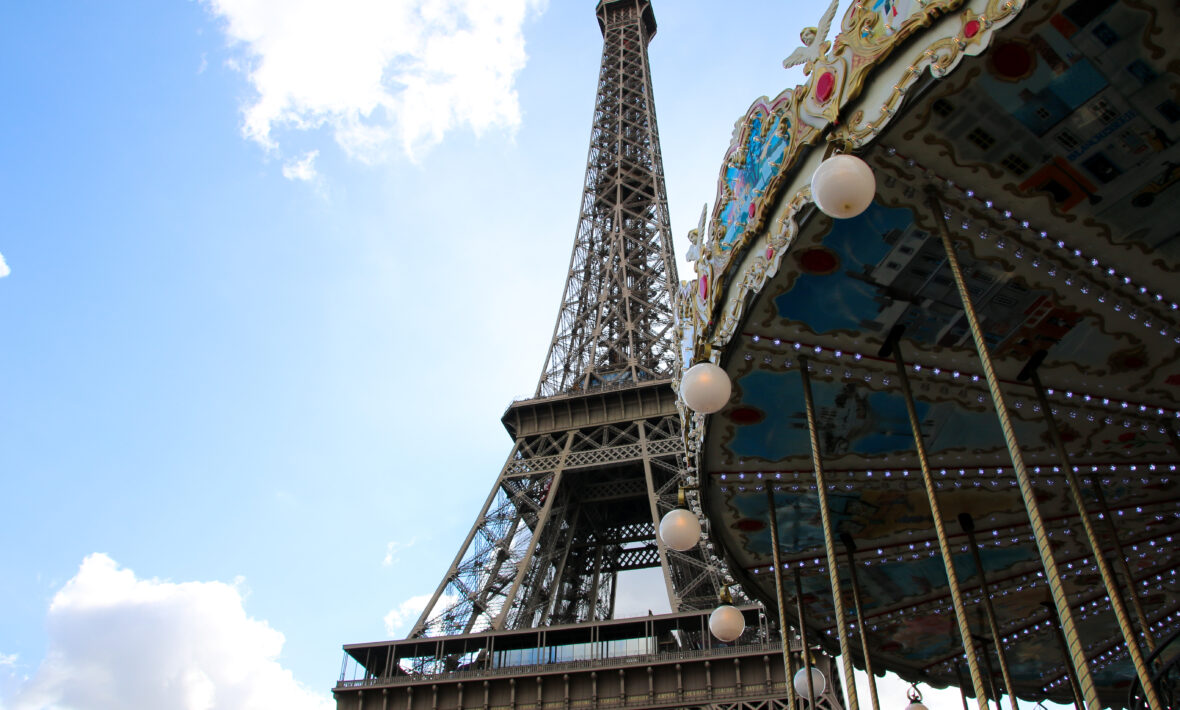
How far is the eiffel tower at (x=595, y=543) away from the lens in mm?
20062

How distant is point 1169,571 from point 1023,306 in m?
6.61

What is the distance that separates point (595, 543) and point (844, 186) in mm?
25734

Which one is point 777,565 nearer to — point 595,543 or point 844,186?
point 844,186

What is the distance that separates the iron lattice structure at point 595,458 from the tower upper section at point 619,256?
0.06 m

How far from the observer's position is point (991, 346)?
766 cm

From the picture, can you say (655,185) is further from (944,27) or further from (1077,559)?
(944,27)

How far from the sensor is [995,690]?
1235 cm

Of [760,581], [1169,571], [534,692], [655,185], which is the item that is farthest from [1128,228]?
[655,185]

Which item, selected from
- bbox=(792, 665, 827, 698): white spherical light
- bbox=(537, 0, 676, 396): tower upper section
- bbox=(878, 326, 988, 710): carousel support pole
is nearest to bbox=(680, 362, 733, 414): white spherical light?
bbox=(878, 326, 988, 710): carousel support pole

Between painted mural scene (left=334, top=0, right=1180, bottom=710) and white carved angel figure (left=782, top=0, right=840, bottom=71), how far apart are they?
29mm

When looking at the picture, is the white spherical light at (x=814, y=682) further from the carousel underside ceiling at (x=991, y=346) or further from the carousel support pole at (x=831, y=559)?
the carousel support pole at (x=831, y=559)

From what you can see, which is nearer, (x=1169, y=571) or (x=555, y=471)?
(x=1169, y=571)

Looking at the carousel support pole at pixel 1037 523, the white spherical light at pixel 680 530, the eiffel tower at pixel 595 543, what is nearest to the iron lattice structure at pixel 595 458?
the eiffel tower at pixel 595 543

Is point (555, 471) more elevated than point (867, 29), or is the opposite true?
point (555, 471)
